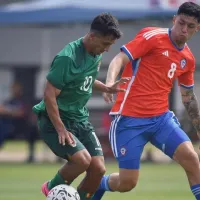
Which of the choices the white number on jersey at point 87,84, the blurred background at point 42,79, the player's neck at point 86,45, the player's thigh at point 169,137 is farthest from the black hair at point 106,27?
the blurred background at point 42,79

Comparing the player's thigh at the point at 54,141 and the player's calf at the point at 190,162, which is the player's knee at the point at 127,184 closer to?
the player's calf at the point at 190,162

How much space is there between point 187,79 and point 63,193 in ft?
7.24

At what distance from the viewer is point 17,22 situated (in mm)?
24844

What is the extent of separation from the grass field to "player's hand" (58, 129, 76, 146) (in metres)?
3.63

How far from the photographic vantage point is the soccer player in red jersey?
11.8 m

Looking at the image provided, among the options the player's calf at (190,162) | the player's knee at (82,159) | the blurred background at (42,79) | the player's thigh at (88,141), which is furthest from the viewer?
the blurred background at (42,79)

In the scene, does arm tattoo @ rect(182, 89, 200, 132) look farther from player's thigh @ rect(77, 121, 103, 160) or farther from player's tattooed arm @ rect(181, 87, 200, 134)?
player's thigh @ rect(77, 121, 103, 160)

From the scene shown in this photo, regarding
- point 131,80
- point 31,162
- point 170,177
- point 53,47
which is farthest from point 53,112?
point 53,47

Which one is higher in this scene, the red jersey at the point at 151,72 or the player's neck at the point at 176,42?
the player's neck at the point at 176,42

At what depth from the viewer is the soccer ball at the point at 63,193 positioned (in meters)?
11.3

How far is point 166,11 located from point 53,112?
43.0 feet

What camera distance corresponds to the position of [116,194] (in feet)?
54.2

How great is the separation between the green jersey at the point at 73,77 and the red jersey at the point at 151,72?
50cm

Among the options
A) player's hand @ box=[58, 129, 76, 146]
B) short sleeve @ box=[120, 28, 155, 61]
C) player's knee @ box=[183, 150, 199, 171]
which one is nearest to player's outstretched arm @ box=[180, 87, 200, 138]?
player's knee @ box=[183, 150, 199, 171]
